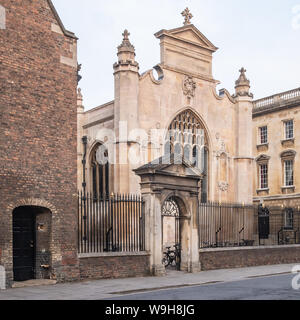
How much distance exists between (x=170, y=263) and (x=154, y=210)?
372 centimetres

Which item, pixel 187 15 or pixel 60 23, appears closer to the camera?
pixel 60 23

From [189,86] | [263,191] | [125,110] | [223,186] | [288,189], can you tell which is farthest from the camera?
[263,191]

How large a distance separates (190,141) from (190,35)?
233 inches

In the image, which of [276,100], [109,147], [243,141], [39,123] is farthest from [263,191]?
[39,123]

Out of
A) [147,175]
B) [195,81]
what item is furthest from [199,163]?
[147,175]

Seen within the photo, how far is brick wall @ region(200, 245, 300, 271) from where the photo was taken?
20.8 meters

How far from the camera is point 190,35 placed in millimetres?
30422

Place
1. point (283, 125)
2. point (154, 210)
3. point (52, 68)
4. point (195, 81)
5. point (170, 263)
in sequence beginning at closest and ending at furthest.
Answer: point (52, 68) < point (154, 210) < point (170, 263) < point (195, 81) < point (283, 125)

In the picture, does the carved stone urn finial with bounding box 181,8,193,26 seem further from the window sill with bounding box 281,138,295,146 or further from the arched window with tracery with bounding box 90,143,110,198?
the window sill with bounding box 281,138,295,146

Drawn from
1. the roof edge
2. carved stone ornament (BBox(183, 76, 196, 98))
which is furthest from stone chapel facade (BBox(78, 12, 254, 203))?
the roof edge

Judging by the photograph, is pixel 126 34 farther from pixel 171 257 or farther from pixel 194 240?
pixel 194 240

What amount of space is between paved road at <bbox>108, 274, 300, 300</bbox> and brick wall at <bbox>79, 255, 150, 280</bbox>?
2.95m

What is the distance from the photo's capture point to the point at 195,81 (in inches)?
1200
